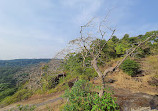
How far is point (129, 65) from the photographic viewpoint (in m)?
8.05

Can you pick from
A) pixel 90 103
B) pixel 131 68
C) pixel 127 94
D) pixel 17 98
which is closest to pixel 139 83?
pixel 131 68

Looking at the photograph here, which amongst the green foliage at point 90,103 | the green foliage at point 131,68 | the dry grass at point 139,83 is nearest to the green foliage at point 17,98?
the green foliage at point 90,103

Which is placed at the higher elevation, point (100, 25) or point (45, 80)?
point (100, 25)

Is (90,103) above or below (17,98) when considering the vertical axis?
above

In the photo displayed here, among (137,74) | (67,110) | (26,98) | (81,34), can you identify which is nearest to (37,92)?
(26,98)

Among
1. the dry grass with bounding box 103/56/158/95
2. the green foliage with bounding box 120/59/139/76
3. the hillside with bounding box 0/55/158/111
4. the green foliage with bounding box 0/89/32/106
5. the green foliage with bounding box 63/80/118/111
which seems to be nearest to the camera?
the green foliage with bounding box 63/80/118/111

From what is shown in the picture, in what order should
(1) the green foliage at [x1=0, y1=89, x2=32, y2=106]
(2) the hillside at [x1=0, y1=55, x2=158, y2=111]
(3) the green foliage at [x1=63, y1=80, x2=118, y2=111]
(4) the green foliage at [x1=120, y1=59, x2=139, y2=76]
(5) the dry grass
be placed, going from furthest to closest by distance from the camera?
1. (4) the green foliage at [x1=120, y1=59, x2=139, y2=76]
2. (1) the green foliage at [x1=0, y1=89, x2=32, y2=106]
3. (5) the dry grass
4. (2) the hillside at [x1=0, y1=55, x2=158, y2=111]
5. (3) the green foliage at [x1=63, y1=80, x2=118, y2=111]

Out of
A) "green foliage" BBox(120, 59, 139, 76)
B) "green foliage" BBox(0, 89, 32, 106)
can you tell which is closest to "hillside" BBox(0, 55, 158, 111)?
"green foliage" BBox(120, 59, 139, 76)

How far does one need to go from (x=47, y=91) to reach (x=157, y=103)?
870 cm

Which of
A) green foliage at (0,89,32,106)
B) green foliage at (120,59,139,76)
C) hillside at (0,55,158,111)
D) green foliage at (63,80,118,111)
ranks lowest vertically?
green foliage at (0,89,32,106)

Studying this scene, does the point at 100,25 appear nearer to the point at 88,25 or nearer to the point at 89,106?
the point at 88,25

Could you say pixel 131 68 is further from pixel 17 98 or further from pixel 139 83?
pixel 17 98

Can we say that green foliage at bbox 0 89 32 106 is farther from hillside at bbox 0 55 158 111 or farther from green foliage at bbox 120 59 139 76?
green foliage at bbox 120 59 139 76

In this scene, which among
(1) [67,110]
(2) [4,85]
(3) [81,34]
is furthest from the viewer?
(2) [4,85]
